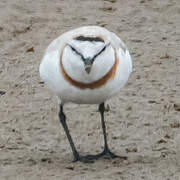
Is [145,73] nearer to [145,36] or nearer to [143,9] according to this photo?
[145,36]

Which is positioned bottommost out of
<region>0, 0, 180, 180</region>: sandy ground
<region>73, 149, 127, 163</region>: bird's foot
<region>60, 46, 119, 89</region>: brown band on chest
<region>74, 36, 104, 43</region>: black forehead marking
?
<region>73, 149, 127, 163</region>: bird's foot

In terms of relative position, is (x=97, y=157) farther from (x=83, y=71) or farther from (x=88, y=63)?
(x=88, y=63)

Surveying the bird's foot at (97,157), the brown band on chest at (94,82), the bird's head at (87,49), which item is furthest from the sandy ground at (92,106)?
the bird's head at (87,49)

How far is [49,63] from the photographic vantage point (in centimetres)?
502

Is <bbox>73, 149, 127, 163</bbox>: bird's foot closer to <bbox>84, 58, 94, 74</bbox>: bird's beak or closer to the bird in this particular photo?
the bird

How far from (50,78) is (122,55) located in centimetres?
59

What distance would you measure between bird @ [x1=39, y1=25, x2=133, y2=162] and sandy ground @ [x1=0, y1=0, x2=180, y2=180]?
2.29 ft

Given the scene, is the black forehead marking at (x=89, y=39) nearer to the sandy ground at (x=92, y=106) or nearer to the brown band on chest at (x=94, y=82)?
the brown band on chest at (x=94, y=82)

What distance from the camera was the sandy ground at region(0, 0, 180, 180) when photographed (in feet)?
17.7

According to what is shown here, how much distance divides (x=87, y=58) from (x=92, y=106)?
2.20 metres

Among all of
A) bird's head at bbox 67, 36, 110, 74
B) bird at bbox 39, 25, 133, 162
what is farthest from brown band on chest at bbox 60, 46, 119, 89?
bird's head at bbox 67, 36, 110, 74

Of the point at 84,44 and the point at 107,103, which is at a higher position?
the point at 84,44

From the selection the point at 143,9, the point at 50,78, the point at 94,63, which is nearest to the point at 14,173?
the point at 50,78

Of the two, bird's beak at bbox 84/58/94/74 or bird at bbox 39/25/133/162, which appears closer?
bird's beak at bbox 84/58/94/74
